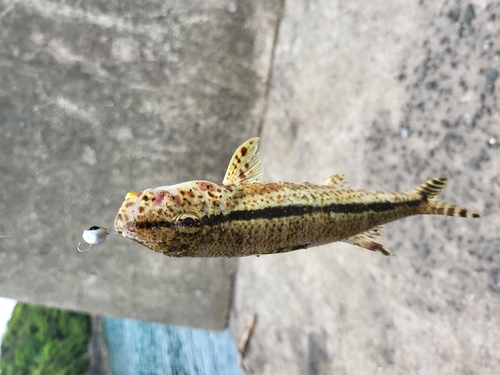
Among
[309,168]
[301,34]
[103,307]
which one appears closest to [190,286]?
[103,307]

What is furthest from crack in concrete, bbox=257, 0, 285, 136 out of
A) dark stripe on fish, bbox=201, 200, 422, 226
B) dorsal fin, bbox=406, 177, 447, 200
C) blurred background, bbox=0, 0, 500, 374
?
dark stripe on fish, bbox=201, 200, 422, 226

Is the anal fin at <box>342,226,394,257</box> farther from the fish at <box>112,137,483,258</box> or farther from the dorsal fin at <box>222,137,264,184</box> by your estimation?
the dorsal fin at <box>222,137,264,184</box>

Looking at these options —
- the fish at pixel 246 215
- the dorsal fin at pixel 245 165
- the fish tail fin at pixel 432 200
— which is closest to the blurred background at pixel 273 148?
the fish tail fin at pixel 432 200

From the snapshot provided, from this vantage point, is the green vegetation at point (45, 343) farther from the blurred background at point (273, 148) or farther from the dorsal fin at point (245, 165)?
the dorsal fin at point (245, 165)

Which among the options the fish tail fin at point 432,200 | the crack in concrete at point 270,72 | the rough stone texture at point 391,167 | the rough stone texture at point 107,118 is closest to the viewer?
the fish tail fin at point 432,200

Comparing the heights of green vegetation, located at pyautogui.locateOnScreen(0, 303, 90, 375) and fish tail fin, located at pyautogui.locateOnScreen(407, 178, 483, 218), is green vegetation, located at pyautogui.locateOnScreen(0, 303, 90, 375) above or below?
below

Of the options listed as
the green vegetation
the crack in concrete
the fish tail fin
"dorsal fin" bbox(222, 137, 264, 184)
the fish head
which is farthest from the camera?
the green vegetation

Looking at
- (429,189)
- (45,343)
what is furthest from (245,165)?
(45,343)
